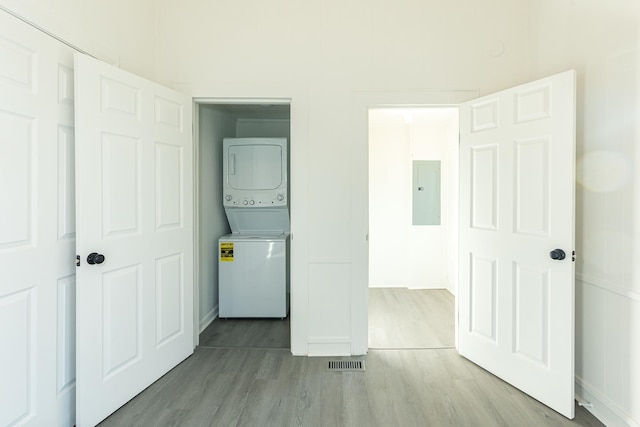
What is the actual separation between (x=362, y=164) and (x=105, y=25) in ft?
6.67

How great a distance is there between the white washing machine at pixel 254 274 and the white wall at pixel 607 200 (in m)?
2.55

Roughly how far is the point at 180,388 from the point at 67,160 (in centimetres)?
162

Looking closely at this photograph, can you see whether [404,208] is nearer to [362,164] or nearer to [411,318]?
[411,318]

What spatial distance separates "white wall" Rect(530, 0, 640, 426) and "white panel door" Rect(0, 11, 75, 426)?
3.12 metres

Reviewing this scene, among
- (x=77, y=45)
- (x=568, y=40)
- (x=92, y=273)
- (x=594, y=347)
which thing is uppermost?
(x=568, y=40)

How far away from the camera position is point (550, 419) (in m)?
1.97

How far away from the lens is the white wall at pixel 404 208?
4762 mm

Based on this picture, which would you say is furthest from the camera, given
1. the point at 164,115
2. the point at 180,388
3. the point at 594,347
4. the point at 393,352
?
the point at 393,352

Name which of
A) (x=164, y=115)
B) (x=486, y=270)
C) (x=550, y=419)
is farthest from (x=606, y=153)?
(x=164, y=115)

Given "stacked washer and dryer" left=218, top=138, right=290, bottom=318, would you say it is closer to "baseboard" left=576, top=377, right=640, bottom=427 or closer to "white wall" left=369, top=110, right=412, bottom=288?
"white wall" left=369, top=110, right=412, bottom=288

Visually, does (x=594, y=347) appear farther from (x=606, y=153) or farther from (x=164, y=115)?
(x=164, y=115)

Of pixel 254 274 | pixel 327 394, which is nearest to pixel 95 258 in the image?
pixel 327 394

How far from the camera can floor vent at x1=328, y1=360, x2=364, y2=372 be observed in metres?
2.56

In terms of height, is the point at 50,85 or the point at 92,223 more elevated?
the point at 50,85
